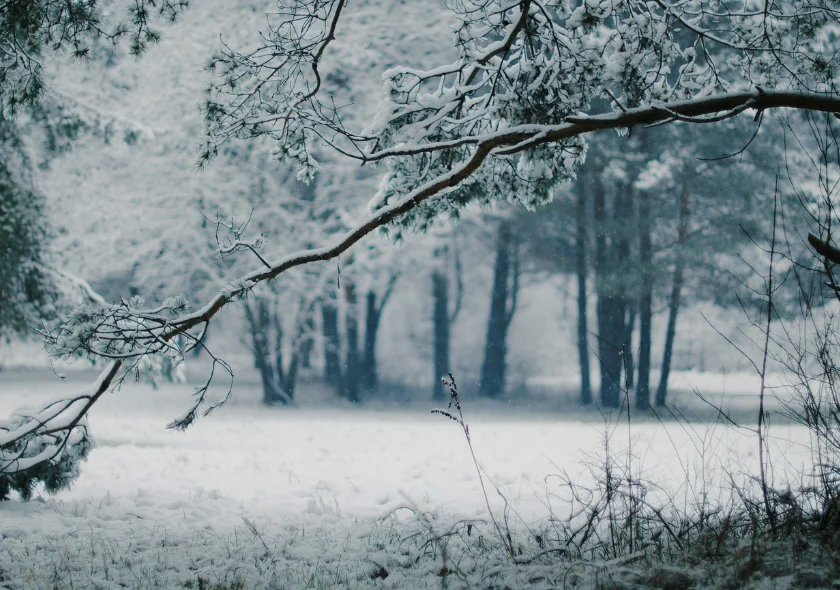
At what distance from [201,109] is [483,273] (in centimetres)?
1985

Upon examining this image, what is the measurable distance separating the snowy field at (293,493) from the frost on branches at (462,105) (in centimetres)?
88

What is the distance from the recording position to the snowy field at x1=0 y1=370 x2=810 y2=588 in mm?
4145

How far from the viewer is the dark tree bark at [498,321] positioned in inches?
767

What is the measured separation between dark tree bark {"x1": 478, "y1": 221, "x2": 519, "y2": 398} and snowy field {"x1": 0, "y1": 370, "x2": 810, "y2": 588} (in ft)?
12.5

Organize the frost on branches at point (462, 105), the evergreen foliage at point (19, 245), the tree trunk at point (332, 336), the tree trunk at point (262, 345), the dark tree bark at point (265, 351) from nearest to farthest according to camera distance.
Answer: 1. the frost on branches at point (462, 105)
2. the evergreen foliage at point (19, 245)
3. the tree trunk at point (262, 345)
4. the dark tree bark at point (265, 351)
5. the tree trunk at point (332, 336)

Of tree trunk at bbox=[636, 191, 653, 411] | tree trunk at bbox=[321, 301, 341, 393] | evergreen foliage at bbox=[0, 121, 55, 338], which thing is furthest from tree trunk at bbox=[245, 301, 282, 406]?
tree trunk at bbox=[636, 191, 653, 411]

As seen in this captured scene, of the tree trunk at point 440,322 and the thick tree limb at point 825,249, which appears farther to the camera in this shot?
the tree trunk at point 440,322

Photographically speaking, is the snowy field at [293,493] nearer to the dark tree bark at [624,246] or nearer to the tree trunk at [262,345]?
the tree trunk at [262,345]

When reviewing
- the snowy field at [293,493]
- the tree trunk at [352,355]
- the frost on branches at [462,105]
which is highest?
the frost on branches at [462,105]

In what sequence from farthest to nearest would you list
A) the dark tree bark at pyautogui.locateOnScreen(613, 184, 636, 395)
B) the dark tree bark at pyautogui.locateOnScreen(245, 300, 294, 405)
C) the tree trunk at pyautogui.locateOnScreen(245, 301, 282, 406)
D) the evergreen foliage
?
the dark tree bark at pyautogui.locateOnScreen(245, 300, 294, 405), the tree trunk at pyautogui.locateOnScreen(245, 301, 282, 406), the dark tree bark at pyautogui.locateOnScreen(613, 184, 636, 395), the evergreen foliage

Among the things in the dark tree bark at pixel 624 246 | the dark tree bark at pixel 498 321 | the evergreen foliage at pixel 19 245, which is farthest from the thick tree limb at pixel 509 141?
the dark tree bark at pixel 498 321

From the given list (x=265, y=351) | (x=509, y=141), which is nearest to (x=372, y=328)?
(x=265, y=351)

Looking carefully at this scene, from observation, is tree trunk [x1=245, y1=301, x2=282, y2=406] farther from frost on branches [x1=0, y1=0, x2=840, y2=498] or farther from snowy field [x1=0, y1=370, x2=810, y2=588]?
frost on branches [x1=0, y1=0, x2=840, y2=498]

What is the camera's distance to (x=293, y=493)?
7.79 meters
